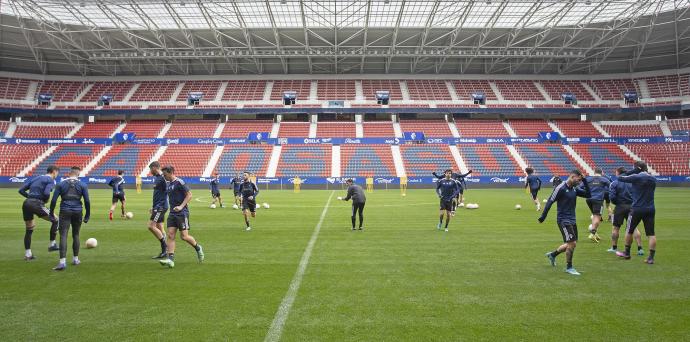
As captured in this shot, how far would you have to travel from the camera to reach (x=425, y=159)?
45.5m

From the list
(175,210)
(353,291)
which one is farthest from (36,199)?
(353,291)

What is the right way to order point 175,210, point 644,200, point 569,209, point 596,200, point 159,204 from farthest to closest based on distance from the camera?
1. point 596,200
2. point 159,204
3. point 644,200
4. point 175,210
5. point 569,209

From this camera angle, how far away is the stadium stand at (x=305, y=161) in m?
42.8

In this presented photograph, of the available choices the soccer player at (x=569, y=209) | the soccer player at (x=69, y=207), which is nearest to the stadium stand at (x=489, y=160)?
the soccer player at (x=569, y=209)

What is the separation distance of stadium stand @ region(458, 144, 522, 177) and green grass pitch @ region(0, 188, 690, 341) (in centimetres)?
3086

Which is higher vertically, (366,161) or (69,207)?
(366,161)

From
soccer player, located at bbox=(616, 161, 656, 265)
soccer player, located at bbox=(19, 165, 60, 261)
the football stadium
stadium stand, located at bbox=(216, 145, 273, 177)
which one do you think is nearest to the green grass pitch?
the football stadium

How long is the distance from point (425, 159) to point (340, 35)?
17094 millimetres

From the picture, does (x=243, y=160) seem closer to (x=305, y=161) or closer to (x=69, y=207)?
(x=305, y=161)

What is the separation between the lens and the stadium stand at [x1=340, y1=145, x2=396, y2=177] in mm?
43062

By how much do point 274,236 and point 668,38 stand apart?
176 ft

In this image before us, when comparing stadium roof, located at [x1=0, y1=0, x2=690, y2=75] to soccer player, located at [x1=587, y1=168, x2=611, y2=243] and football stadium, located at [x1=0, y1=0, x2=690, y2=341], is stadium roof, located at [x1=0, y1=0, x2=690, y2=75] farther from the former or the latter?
soccer player, located at [x1=587, y1=168, x2=611, y2=243]

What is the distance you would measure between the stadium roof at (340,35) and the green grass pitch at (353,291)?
29.0 metres

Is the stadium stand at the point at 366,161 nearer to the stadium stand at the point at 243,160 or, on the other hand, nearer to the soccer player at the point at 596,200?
the stadium stand at the point at 243,160
